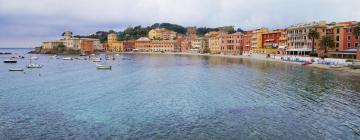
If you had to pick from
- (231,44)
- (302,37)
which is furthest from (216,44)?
(302,37)

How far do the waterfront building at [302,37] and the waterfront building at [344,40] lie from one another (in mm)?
6933

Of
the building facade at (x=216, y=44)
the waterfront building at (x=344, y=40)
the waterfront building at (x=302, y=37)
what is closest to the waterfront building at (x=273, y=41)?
the waterfront building at (x=302, y=37)

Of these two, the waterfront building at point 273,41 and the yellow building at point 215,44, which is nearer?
the waterfront building at point 273,41

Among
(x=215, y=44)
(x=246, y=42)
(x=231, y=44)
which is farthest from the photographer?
(x=215, y=44)

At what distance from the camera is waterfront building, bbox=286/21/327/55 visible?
104m

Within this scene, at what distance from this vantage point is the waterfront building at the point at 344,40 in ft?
297

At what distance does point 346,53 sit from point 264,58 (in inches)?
1478

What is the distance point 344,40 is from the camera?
9338 centimetres

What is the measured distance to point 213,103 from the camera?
36594 mm

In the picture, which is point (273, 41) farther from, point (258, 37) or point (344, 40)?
point (344, 40)

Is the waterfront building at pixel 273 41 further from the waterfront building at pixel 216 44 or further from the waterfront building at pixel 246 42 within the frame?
the waterfront building at pixel 216 44

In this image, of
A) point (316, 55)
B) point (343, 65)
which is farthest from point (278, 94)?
point (316, 55)

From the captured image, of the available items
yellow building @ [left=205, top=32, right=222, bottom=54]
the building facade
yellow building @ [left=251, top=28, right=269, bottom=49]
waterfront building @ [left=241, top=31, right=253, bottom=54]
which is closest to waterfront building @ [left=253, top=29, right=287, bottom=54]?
yellow building @ [left=251, top=28, right=269, bottom=49]

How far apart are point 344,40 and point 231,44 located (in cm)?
8242
